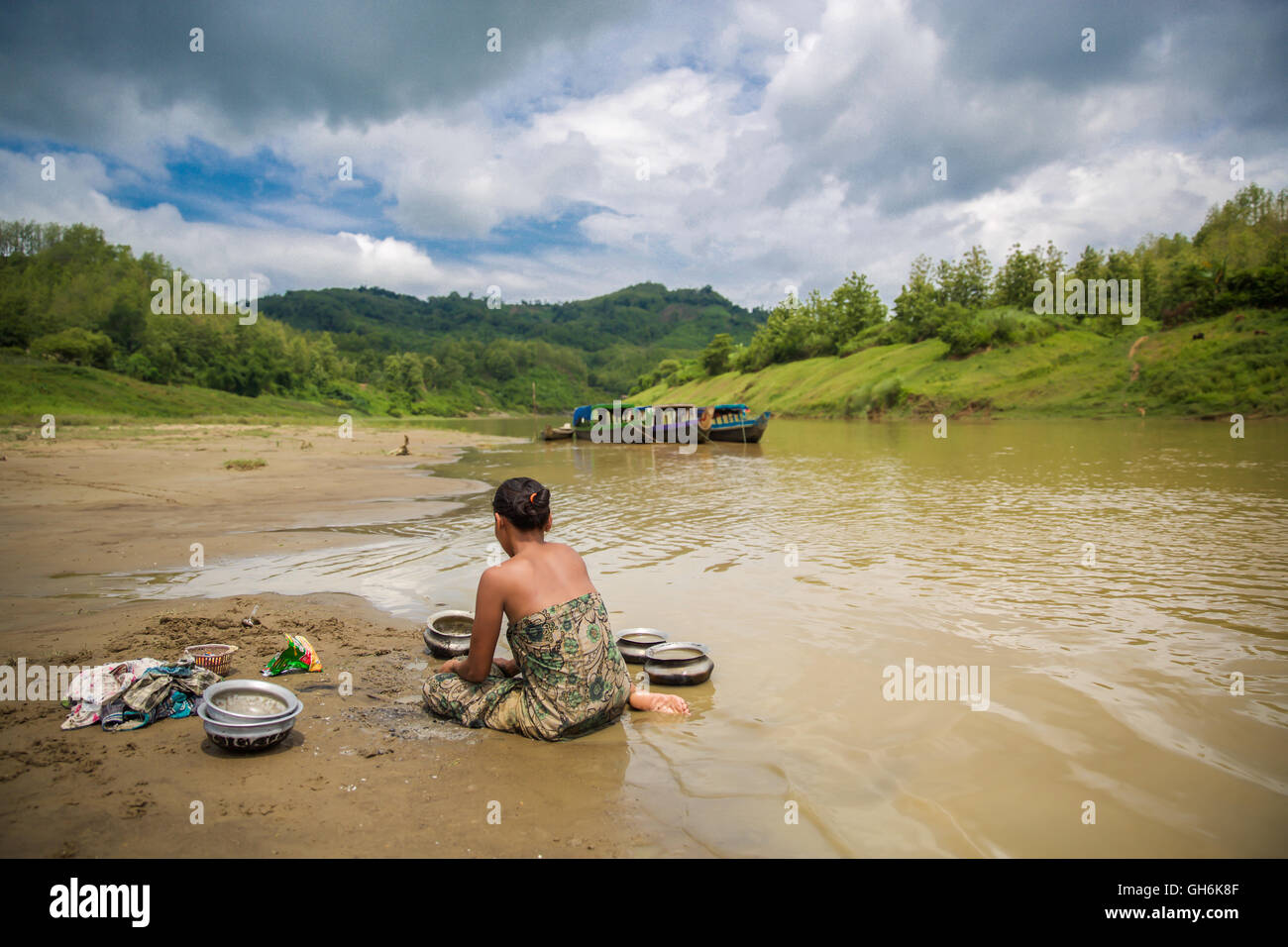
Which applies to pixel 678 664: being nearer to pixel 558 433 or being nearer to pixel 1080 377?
pixel 558 433

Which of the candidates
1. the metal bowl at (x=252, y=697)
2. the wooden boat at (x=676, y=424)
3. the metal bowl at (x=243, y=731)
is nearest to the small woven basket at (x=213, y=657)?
the metal bowl at (x=252, y=697)

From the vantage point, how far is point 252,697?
4055mm

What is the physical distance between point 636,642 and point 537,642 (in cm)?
180

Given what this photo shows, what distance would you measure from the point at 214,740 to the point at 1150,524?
1143 centimetres

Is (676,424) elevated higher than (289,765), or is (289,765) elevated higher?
(676,424)

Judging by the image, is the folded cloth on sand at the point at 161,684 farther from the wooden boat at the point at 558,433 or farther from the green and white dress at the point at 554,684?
the wooden boat at the point at 558,433

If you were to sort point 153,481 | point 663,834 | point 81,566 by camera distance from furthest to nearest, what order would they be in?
1. point 153,481
2. point 81,566
3. point 663,834

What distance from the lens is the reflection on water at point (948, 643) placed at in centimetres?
328

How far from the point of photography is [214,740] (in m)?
3.64

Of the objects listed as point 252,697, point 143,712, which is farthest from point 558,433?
point 143,712

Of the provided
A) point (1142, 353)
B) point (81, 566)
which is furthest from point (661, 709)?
point (1142, 353)

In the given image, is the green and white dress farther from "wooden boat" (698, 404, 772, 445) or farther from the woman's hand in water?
"wooden boat" (698, 404, 772, 445)
